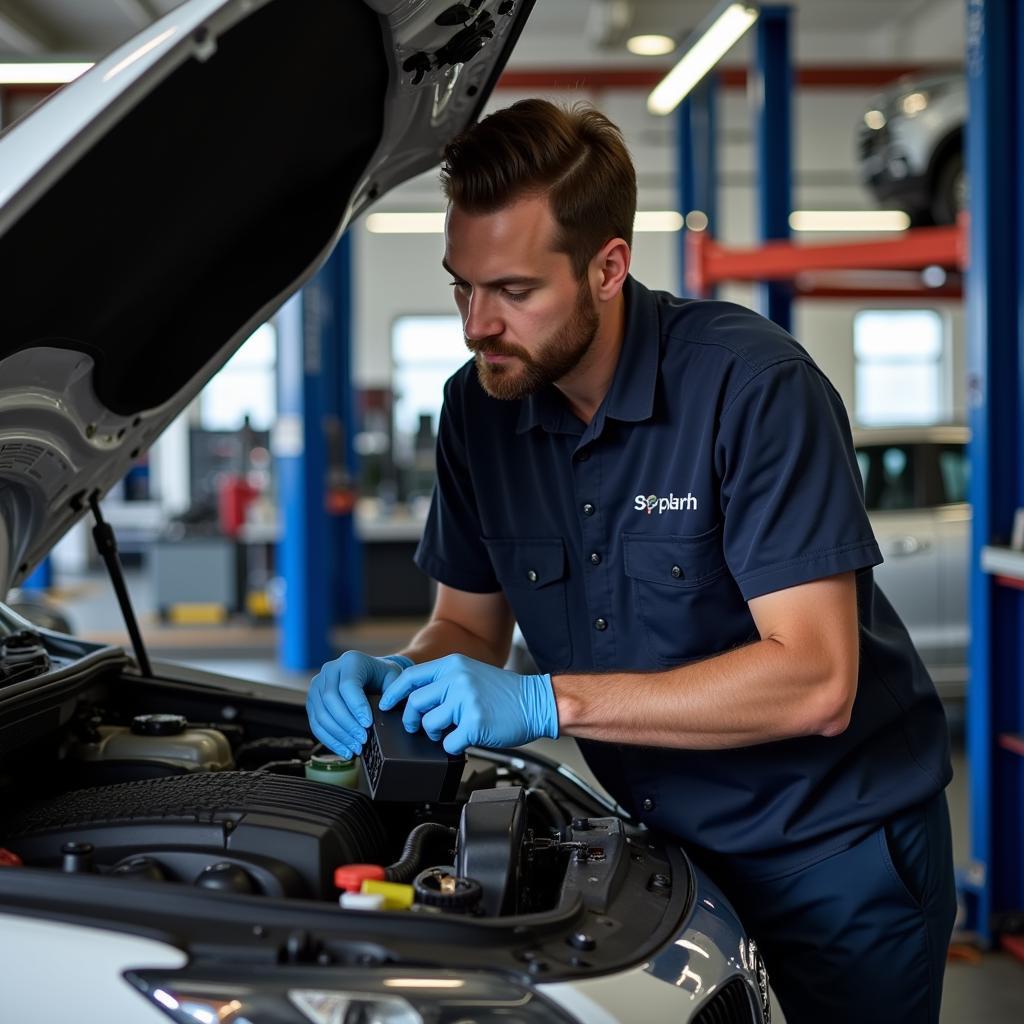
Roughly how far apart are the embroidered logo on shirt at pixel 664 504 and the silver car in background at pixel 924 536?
150 inches

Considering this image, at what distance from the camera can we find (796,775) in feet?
5.31

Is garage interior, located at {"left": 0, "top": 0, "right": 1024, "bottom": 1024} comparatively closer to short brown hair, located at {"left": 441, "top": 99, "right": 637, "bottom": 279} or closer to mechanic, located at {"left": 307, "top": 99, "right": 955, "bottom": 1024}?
short brown hair, located at {"left": 441, "top": 99, "right": 637, "bottom": 279}

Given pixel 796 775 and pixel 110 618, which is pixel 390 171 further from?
pixel 110 618

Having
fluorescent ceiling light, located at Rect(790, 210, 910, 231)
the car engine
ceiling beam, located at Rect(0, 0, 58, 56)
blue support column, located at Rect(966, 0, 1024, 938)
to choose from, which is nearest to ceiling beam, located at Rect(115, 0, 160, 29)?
ceiling beam, located at Rect(0, 0, 58, 56)

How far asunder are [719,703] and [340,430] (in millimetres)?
7204

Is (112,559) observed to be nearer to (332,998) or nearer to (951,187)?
(332,998)

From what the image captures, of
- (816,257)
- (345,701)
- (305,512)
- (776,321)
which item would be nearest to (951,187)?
(816,257)

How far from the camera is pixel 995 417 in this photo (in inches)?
132

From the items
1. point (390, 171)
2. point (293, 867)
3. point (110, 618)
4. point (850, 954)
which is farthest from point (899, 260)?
point (110, 618)

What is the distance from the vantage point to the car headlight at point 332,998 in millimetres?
1032

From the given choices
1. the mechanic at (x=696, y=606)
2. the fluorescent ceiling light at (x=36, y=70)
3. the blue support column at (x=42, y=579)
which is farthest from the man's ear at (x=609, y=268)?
the blue support column at (x=42, y=579)

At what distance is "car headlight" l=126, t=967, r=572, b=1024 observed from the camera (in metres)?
1.03

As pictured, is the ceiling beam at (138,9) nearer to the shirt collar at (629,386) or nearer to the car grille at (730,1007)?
the shirt collar at (629,386)

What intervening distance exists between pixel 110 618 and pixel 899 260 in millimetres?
6803
